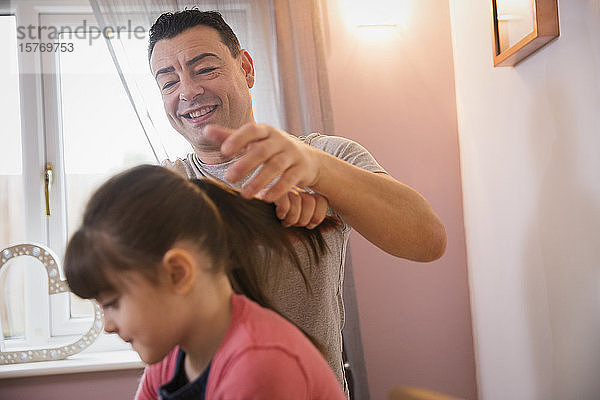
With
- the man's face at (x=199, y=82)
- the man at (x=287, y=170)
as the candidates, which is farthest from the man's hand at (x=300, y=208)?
the man's face at (x=199, y=82)

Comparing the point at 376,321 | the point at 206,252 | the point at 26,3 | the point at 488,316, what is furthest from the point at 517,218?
the point at 26,3

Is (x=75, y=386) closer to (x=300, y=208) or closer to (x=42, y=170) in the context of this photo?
(x=42, y=170)

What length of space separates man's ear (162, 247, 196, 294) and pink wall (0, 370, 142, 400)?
1958 millimetres

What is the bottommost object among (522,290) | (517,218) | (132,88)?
(522,290)

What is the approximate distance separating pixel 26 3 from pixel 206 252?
2386 mm

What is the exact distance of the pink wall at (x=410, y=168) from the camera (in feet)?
8.05

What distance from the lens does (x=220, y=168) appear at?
1338mm

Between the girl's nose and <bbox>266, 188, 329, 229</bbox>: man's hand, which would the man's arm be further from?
the girl's nose

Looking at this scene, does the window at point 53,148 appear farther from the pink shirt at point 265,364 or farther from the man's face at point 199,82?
the pink shirt at point 265,364

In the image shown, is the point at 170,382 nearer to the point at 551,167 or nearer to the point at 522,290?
the point at 551,167

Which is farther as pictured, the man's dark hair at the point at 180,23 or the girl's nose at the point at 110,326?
the man's dark hair at the point at 180,23

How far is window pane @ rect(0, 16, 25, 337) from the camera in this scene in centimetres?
261

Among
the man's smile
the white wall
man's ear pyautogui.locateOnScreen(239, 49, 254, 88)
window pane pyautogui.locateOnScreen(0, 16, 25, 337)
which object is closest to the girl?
the man's smile

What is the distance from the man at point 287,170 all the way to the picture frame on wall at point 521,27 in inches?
25.2
